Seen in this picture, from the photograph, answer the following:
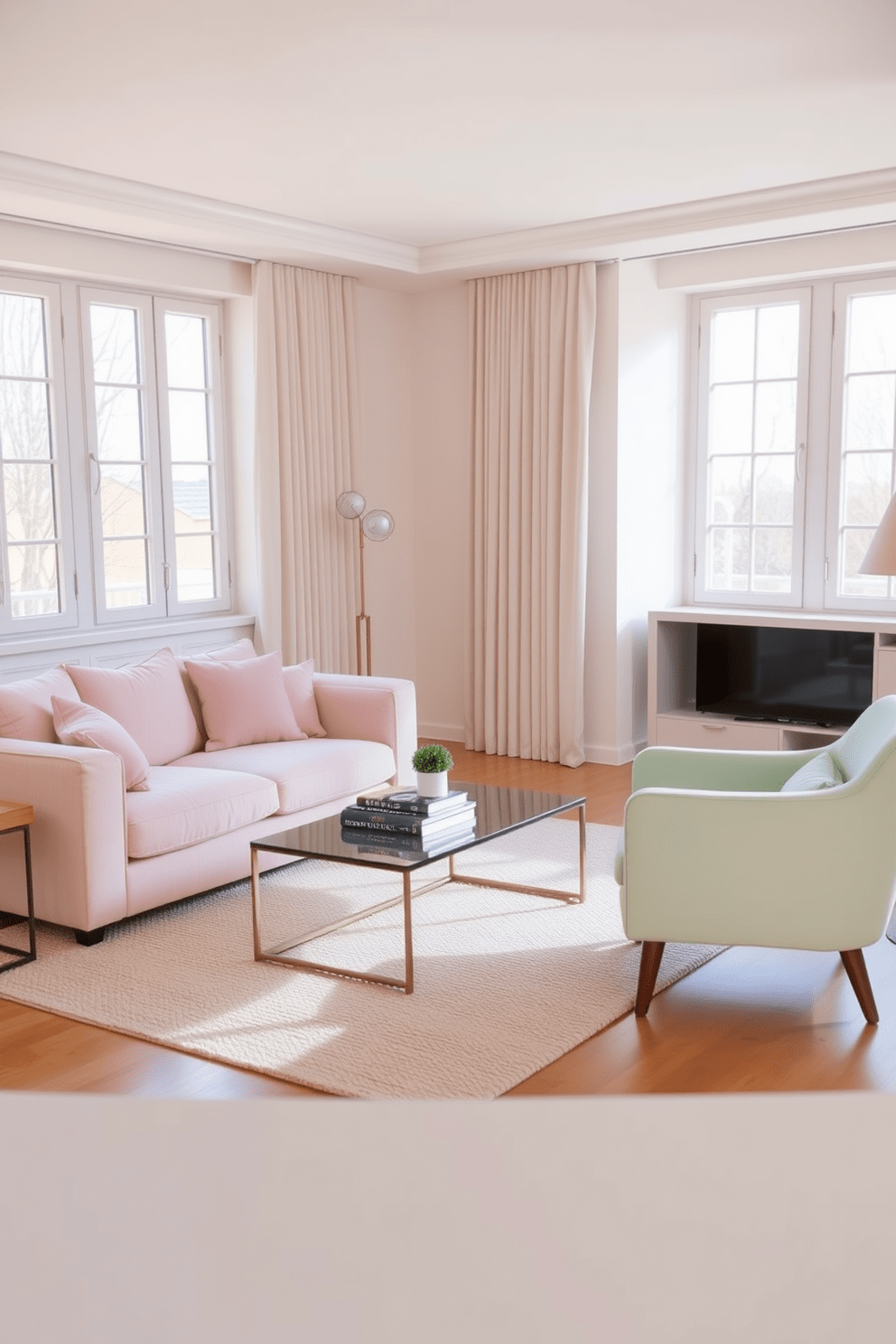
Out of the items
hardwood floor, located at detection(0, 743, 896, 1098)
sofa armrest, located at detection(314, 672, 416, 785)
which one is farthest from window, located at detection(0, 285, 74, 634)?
hardwood floor, located at detection(0, 743, 896, 1098)

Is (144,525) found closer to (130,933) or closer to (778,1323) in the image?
(130,933)

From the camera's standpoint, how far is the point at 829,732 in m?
5.92

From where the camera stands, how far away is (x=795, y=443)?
6.46 meters

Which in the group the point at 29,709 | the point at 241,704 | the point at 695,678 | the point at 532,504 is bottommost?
the point at 695,678

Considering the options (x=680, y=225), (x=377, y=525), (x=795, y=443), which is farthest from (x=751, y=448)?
(x=377, y=525)

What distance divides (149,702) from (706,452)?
11.8 ft

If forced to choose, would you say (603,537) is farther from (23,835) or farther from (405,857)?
(23,835)

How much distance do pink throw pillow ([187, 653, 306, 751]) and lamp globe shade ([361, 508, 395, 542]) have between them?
159 cm

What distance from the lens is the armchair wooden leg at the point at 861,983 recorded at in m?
3.23

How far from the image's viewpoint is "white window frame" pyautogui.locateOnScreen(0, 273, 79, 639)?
17.6 ft

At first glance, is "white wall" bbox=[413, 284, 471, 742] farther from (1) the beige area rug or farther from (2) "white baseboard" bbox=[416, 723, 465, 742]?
(1) the beige area rug

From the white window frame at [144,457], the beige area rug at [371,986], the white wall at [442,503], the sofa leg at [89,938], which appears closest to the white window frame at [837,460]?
the white wall at [442,503]

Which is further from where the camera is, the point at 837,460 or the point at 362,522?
the point at 362,522

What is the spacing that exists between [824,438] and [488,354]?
182cm
